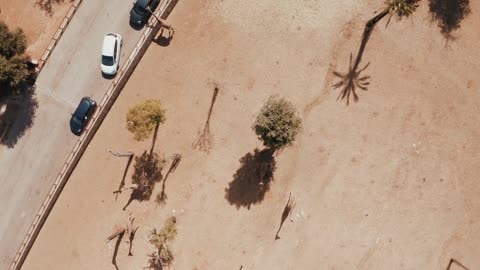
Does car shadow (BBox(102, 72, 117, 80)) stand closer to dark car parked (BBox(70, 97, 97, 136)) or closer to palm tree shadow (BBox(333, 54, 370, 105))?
dark car parked (BBox(70, 97, 97, 136))

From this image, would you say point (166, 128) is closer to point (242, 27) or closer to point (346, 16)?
point (242, 27)

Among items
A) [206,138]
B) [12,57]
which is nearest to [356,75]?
[206,138]

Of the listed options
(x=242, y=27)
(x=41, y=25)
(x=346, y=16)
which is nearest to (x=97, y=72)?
(x=41, y=25)

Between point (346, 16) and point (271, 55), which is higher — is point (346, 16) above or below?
above

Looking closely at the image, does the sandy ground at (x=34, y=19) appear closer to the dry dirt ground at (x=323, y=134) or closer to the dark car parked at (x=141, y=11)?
the dark car parked at (x=141, y=11)

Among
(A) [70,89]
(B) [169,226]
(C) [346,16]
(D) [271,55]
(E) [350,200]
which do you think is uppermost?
(C) [346,16]

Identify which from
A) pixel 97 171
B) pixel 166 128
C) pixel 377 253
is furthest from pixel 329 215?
pixel 97 171

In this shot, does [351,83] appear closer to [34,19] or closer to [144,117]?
[144,117]
